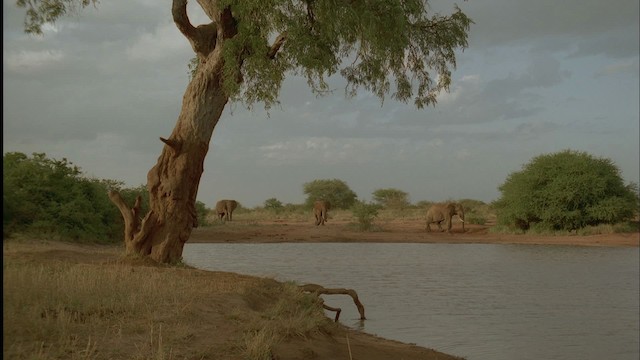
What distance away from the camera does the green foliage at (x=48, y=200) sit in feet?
62.3

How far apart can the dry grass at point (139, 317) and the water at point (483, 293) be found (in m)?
2.85

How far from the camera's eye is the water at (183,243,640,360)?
36.1 ft

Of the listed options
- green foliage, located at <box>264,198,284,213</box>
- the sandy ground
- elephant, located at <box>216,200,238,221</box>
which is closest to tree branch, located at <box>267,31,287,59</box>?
the sandy ground

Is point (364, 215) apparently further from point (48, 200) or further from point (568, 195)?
point (48, 200)

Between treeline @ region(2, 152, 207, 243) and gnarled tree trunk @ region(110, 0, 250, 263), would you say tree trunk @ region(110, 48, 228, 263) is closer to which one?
gnarled tree trunk @ region(110, 0, 250, 263)

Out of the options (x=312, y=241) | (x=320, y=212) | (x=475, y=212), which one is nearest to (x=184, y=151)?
(x=312, y=241)

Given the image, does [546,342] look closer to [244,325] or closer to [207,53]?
[244,325]

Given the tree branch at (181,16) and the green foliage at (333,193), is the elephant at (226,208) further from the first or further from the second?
the tree branch at (181,16)

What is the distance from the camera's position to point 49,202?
65.4 feet

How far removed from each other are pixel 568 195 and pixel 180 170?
93.4 feet

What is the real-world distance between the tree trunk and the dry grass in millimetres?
2935

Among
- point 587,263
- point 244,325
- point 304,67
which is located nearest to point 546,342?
point 244,325

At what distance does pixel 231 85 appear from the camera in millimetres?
12539

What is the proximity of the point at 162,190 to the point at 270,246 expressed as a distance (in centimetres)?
1801
